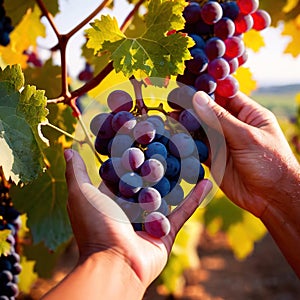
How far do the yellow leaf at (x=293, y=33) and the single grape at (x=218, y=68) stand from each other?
2.69 ft

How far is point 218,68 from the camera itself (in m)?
1.33

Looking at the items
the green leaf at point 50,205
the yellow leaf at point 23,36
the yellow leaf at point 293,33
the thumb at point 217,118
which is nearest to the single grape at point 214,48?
the thumb at point 217,118

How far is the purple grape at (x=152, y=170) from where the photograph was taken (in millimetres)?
1086

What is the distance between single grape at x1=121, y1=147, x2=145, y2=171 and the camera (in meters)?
1.08

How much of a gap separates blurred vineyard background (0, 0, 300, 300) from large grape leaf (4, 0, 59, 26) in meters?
0.05

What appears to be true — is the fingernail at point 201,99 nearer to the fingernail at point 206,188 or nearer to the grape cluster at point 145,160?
the grape cluster at point 145,160

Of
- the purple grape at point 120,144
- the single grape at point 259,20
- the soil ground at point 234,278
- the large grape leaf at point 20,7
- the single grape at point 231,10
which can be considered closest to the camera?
the purple grape at point 120,144

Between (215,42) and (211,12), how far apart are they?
0.22ft

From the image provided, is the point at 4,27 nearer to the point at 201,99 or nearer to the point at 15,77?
the point at 15,77

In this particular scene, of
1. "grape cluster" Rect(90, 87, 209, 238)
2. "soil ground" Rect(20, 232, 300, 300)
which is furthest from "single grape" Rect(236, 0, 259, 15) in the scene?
"soil ground" Rect(20, 232, 300, 300)

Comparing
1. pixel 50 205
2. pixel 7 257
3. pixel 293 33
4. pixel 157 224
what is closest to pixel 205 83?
pixel 157 224

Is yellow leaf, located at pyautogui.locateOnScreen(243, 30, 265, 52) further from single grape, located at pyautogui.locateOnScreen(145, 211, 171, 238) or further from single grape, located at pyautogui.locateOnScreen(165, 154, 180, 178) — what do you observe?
single grape, located at pyautogui.locateOnScreen(145, 211, 171, 238)

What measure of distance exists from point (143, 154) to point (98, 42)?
0.28m

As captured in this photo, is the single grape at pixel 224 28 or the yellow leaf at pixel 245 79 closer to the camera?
the single grape at pixel 224 28
